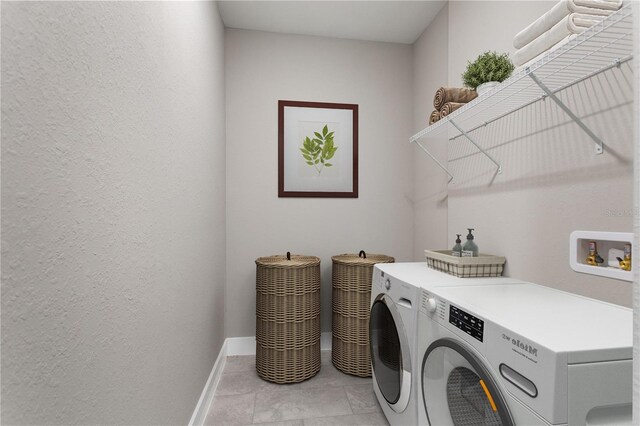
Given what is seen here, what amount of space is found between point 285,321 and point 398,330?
35.1 inches

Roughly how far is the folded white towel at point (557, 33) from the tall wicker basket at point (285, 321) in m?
1.54

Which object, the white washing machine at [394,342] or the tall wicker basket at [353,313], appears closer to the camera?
the white washing machine at [394,342]

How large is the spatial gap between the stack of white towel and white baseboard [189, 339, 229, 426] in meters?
2.06

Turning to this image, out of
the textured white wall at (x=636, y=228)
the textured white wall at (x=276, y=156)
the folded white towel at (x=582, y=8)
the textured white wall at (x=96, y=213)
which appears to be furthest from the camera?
the textured white wall at (x=276, y=156)

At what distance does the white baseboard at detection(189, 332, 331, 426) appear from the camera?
1.61 meters

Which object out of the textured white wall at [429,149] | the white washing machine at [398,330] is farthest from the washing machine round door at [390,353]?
the textured white wall at [429,149]

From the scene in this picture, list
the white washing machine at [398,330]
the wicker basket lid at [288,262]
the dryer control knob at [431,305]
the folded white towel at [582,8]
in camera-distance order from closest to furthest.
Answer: the folded white towel at [582,8] → the dryer control knob at [431,305] → the white washing machine at [398,330] → the wicker basket lid at [288,262]

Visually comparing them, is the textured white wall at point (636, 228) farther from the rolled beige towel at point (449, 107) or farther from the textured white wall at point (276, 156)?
the textured white wall at point (276, 156)

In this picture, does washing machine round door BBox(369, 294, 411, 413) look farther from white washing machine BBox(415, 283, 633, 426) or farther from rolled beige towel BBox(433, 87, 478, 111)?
rolled beige towel BBox(433, 87, 478, 111)

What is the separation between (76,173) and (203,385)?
58.2 inches

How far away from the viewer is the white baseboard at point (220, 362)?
1610 millimetres

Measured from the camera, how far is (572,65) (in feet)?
3.44

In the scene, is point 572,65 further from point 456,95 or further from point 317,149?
point 317,149

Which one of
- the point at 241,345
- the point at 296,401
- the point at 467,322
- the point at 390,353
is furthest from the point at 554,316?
the point at 241,345
